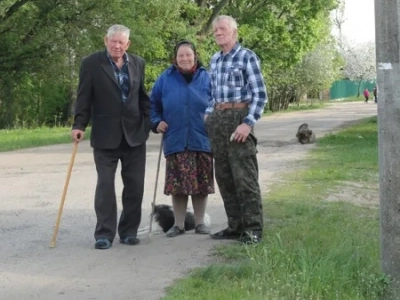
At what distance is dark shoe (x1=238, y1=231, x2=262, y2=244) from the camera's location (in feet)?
26.7

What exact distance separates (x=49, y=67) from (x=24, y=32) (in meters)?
1.61

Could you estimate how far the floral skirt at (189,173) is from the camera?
866 centimetres

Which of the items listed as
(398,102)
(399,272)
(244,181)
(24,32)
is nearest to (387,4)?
(398,102)

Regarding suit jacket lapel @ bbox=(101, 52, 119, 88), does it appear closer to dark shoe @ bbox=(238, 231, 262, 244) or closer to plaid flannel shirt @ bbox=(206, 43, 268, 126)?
plaid flannel shirt @ bbox=(206, 43, 268, 126)

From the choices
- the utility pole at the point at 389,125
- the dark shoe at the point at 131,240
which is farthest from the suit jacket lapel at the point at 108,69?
the utility pole at the point at 389,125

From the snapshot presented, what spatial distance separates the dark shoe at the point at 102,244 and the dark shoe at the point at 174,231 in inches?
29.0

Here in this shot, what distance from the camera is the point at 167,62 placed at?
34.8 m

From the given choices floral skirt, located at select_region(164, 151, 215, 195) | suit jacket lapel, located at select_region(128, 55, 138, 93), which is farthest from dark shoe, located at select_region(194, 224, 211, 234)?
suit jacket lapel, located at select_region(128, 55, 138, 93)

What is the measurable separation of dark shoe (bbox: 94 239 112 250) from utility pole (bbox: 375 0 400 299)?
2717mm

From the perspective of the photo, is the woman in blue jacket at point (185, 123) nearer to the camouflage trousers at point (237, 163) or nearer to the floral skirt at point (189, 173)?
the floral skirt at point (189, 173)

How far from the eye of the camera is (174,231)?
8875mm


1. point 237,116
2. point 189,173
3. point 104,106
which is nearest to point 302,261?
point 237,116

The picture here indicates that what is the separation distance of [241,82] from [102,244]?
6.14ft

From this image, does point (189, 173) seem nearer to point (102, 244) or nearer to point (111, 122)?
point (111, 122)
